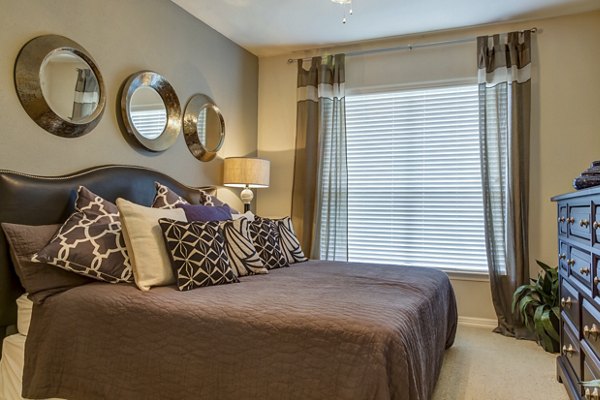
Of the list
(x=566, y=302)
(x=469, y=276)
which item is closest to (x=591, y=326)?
(x=566, y=302)

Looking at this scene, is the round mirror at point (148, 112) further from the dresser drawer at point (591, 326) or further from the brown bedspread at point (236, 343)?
the dresser drawer at point (591, 326)

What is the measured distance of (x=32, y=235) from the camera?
192 cm

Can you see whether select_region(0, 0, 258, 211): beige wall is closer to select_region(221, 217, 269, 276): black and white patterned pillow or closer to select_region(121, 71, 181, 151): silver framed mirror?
select_region(121, 71, 181, 151): silver framed mirror

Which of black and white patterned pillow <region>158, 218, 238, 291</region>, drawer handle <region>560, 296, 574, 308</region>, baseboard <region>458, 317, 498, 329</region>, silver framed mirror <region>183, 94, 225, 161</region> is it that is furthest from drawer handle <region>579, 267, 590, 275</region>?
silver framed mirror <region>183, 94, 225, 161</region>

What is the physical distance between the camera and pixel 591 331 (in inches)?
64.3

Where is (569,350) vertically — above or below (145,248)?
below

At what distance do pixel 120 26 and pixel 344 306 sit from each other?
238cm

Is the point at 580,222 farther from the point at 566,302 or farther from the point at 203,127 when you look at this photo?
the point at 203,127

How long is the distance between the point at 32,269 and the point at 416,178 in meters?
3.06

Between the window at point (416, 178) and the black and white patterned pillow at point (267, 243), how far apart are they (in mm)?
1365

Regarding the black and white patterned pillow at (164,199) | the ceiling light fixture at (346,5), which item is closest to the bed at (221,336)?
the black and white patterned pillow at (164,199)

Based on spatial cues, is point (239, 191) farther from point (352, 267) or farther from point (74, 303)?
point (74, 303)

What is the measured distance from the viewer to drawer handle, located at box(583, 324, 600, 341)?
5.16ft

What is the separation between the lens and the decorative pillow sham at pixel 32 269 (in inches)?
73.0
